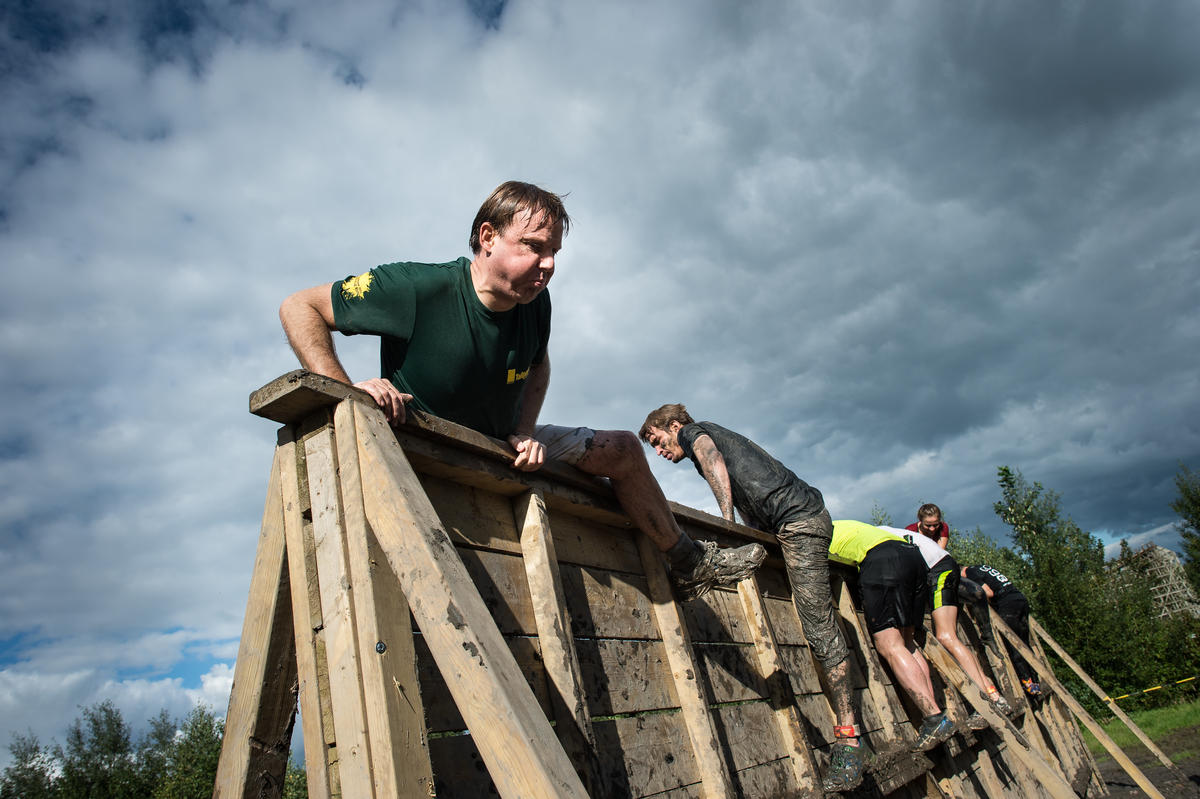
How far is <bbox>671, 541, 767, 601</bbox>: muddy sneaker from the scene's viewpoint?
130 inches

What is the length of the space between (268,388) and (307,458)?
0.23m

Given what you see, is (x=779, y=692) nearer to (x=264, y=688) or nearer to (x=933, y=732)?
(x=933, y=732)

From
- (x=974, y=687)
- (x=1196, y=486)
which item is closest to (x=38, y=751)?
(x=974, y=687)

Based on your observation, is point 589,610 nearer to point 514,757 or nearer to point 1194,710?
point 514,757

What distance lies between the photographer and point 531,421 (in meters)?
3.10

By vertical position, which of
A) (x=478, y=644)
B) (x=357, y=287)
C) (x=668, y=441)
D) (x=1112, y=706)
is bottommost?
(x=1112, y=706)

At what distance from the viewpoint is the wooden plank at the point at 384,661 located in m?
1.56

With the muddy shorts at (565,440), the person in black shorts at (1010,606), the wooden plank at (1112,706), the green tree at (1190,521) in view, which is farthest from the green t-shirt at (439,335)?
the green tree at (1190,521)

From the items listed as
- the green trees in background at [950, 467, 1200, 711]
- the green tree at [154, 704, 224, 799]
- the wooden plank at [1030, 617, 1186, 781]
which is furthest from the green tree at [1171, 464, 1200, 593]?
the green tree at [154, 704, 224, 799]

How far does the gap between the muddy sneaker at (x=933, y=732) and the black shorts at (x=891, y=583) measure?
27.5 inches

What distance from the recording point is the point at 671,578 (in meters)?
3.37

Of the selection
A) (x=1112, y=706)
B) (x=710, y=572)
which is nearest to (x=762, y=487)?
(x=710, y=572)

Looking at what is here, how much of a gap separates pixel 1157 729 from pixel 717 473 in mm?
15156

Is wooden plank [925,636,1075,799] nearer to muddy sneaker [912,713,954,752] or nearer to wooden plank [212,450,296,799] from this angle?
muddy sneaker [912,713,954,752]
